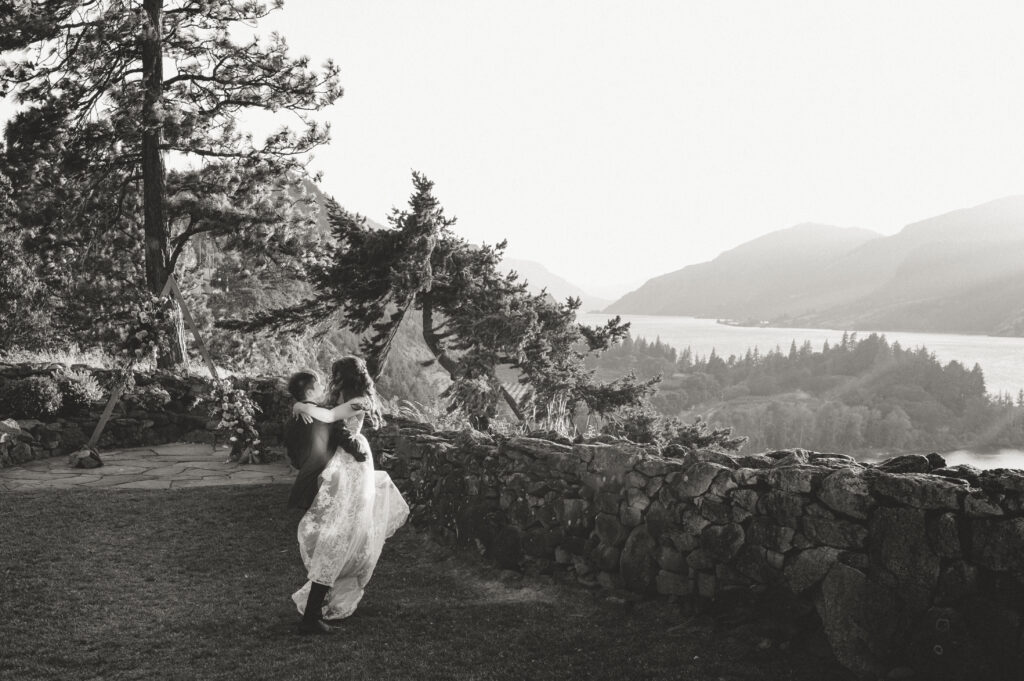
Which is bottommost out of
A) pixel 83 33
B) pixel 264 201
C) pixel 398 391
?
pixel 398 391

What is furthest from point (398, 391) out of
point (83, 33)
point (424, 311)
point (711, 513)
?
point (711, 513)

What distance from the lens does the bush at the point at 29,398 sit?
11.3 metres

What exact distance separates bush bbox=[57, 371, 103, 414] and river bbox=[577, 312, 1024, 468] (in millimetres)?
12263

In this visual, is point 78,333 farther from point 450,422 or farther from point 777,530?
point 777,530

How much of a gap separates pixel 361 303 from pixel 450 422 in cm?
556

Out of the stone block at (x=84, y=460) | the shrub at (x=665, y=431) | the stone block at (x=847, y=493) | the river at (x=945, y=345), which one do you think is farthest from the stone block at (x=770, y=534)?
the stone block at (x=84, y=460)

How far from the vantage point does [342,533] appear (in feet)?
17.1

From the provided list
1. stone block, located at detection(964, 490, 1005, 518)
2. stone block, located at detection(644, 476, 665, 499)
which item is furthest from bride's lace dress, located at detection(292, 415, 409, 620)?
stone block, located at detection(964, 490, 1005, 518)

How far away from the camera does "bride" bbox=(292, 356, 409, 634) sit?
5152 mm

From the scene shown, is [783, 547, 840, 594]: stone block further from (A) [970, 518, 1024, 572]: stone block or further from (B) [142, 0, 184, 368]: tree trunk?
(B) [142, 0, 184, 368]: tree trunk

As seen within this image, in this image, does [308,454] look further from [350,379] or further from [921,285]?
[921,285]

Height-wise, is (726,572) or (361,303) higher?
(361,303)

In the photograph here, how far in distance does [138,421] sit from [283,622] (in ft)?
30.8

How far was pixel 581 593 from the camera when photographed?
593 centimetres
